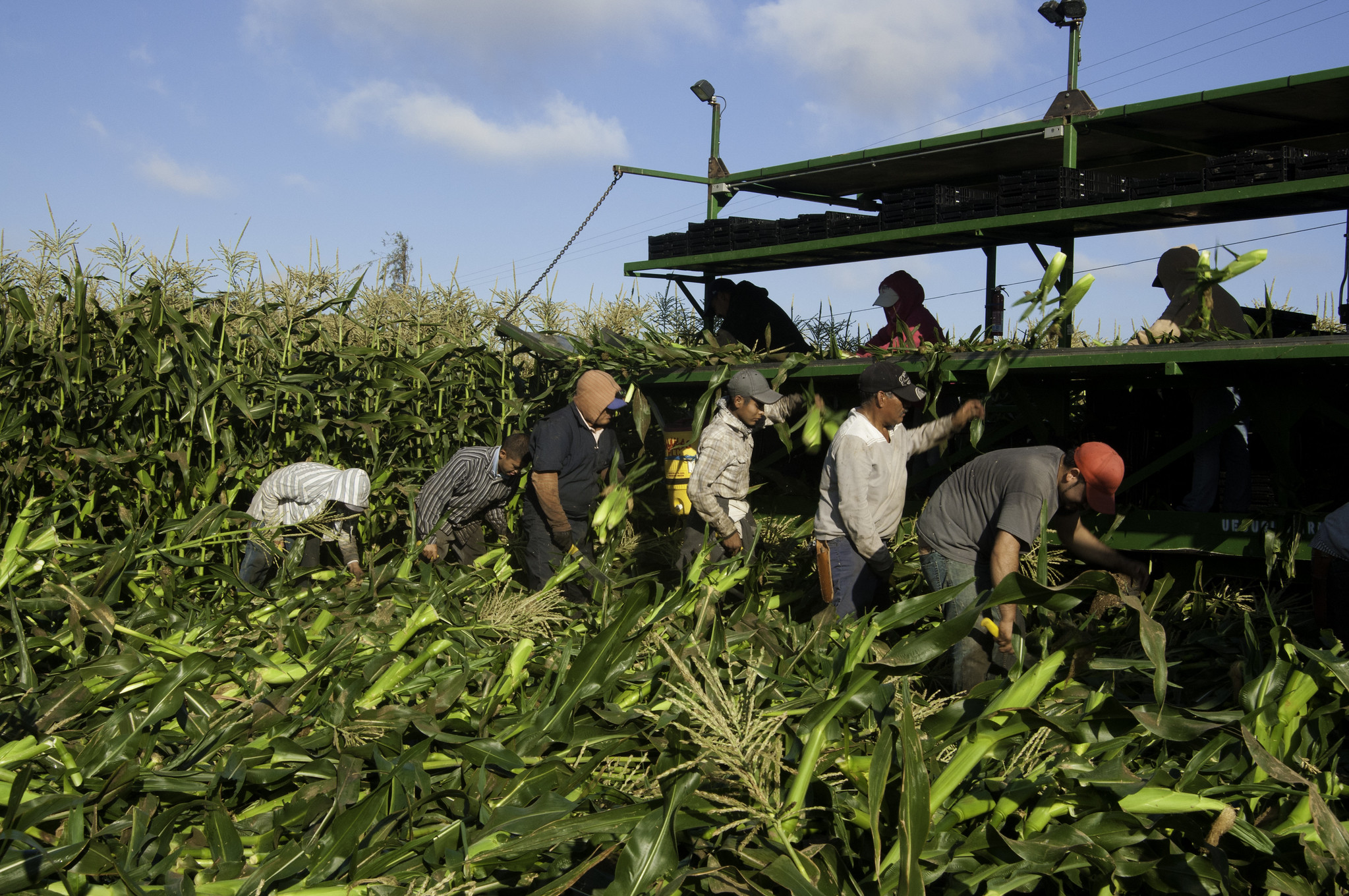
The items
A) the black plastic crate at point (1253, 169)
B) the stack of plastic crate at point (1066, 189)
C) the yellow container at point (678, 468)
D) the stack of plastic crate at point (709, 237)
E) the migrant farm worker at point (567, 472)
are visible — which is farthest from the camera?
the stack of plastic crate at point (709, 237)

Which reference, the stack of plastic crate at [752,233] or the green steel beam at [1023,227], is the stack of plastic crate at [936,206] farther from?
the stack of plastic crate at [752,233]

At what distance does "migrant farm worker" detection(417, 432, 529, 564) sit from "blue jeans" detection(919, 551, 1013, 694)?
2647 millimetres

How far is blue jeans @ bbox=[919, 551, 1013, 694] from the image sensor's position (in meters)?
4.34

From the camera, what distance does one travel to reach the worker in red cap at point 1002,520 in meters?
4.11

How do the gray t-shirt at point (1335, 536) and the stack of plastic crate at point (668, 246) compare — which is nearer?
the gray t-shirt at point (1335, 536)

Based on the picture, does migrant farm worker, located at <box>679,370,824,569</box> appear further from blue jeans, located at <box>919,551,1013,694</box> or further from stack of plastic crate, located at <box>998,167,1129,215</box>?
stack of plastic crate, located at <box>998,167,1129,215</box>

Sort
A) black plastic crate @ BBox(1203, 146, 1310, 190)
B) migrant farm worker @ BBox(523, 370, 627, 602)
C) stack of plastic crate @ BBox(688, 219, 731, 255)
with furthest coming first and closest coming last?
stack of plastic crate @ BBox(688, 219, 731, 255)
migrant farm worker @ BBox(523, 370, 627, 602)
black plastic crate @ BBox(1203, 146, 1310, 190)

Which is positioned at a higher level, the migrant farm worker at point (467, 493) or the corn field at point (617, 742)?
the migrant farm worker at point (467, 493)

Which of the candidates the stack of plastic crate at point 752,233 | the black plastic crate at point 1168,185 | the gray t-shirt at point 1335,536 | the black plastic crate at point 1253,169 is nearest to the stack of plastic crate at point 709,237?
the stack of plastic crate at point 752,233

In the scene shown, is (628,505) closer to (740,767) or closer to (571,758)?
(571,758)

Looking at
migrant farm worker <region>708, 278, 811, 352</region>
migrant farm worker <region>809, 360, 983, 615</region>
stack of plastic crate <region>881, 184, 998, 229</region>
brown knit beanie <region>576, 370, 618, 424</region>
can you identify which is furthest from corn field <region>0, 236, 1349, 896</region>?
migrant farm worker <region>708, 278, 811, 352</region>

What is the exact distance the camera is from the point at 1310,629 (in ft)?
14.7

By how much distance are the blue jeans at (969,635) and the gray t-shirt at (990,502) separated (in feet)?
0.15

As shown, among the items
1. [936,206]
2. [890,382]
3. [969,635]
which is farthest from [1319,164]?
[969,635]
